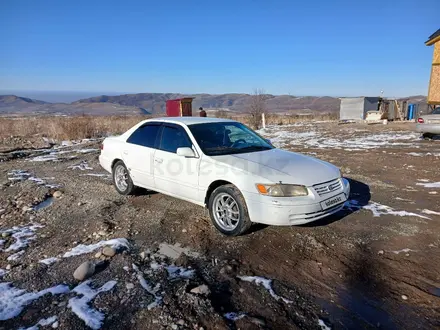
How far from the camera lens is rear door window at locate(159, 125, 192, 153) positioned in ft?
15.8

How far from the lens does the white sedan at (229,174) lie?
377cm

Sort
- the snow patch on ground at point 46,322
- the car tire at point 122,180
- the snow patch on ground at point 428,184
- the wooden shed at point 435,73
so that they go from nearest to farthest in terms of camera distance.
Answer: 1. the snow patch on ground at point 46,322
2. the car tire at point 122,180
3. the snow patch on ground at point 428,184
4. the wooden shed at point 435,73

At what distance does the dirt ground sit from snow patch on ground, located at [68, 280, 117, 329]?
0.05 ft

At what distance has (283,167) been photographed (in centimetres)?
409

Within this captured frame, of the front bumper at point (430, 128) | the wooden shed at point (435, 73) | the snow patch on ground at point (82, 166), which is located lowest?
the snow patch on ground at point (82, 166)

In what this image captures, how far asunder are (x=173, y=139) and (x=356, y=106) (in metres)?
35.1

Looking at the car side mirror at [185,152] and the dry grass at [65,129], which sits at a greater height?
the car side mirror at [185,152]

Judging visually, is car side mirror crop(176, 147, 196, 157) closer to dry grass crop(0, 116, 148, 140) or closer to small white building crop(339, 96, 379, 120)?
dry grass crop(0, 116, 148, 140)

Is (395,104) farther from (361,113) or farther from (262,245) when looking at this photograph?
(262,245)

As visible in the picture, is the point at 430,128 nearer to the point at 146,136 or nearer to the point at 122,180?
the point at 146,136

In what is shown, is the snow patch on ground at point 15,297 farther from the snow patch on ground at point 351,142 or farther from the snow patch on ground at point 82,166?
the snow patch on ground at point 351,142

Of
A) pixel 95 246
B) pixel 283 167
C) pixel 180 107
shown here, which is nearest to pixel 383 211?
pixel 283 167

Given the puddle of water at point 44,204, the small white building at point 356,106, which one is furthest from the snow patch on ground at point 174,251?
the small white building at point 356,106

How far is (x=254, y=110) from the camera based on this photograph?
73.9 feet
